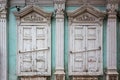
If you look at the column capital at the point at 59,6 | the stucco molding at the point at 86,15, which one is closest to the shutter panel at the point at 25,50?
the column capital at the point at 59,6

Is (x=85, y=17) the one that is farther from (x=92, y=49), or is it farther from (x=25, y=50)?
(x=25, y=50)

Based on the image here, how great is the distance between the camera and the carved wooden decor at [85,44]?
7445 millimetres

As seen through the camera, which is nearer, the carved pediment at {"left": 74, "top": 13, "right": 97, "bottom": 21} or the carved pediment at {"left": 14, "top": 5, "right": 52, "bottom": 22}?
the carved pediment at {"left": 14, "top": 5, "right": 52, "bottom": 22}

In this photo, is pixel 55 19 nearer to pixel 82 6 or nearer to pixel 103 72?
pixel 82 6

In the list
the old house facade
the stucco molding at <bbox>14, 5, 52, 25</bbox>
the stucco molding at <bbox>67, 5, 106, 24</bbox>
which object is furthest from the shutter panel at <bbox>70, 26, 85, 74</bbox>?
the stucco molding at <bbox>14, 5, 52, 25</bbox>

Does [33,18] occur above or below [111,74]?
above

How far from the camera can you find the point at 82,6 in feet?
24.2

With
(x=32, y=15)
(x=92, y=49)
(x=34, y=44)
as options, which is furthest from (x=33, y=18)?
(x=92, y=49)

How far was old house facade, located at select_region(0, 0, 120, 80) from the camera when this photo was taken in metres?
7.38

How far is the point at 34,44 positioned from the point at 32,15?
3.21 feet

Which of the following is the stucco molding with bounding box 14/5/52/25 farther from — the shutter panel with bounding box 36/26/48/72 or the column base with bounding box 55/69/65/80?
the column base with bounding box 55/69/65/80

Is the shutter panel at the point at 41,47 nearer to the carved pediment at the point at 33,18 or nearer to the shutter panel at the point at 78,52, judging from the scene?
the carved pediment at the point at 33,18

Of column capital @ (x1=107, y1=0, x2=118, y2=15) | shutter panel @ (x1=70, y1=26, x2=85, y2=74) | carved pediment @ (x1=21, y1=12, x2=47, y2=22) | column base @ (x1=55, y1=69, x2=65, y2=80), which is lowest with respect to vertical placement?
column base @ (x1=55, y1=69, x2=65, y2=80)

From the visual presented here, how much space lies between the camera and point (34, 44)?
7406mm
